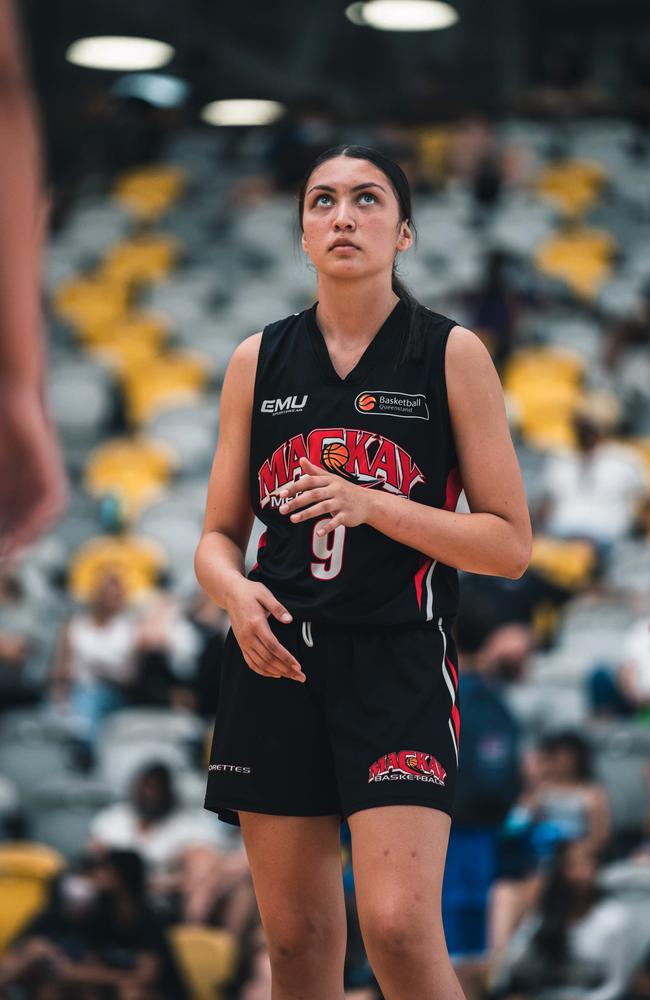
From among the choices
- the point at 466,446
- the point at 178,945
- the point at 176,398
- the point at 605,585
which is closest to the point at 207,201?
the point at 176,398

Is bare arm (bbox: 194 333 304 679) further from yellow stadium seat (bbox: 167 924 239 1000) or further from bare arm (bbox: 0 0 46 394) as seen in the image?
yellow stadium seat (bbox: 167 924 239 1000)

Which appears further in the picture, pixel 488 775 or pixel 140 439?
pixel 140 439

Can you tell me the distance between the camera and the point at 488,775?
5418 millimetres

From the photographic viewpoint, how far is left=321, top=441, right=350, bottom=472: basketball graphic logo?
286 cm

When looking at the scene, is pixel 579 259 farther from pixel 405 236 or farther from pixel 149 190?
pixel 405 236

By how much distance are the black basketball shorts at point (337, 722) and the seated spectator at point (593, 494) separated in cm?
688

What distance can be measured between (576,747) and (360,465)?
14.6 ft

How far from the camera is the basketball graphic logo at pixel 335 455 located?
286 centimetres

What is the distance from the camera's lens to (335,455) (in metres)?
2.86

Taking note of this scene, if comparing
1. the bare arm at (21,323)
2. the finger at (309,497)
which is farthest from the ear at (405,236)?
the bare arm at (21,323)

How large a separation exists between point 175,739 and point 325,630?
5.52 m

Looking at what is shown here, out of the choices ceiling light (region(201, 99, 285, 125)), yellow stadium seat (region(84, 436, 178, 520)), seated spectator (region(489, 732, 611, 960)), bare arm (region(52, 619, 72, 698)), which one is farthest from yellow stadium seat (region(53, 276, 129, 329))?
seated spectator (region(489, 732, 611, 960))

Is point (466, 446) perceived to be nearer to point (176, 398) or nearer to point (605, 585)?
point (605, 585)

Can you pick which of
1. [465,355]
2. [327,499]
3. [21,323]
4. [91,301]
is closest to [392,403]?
[465,355]
